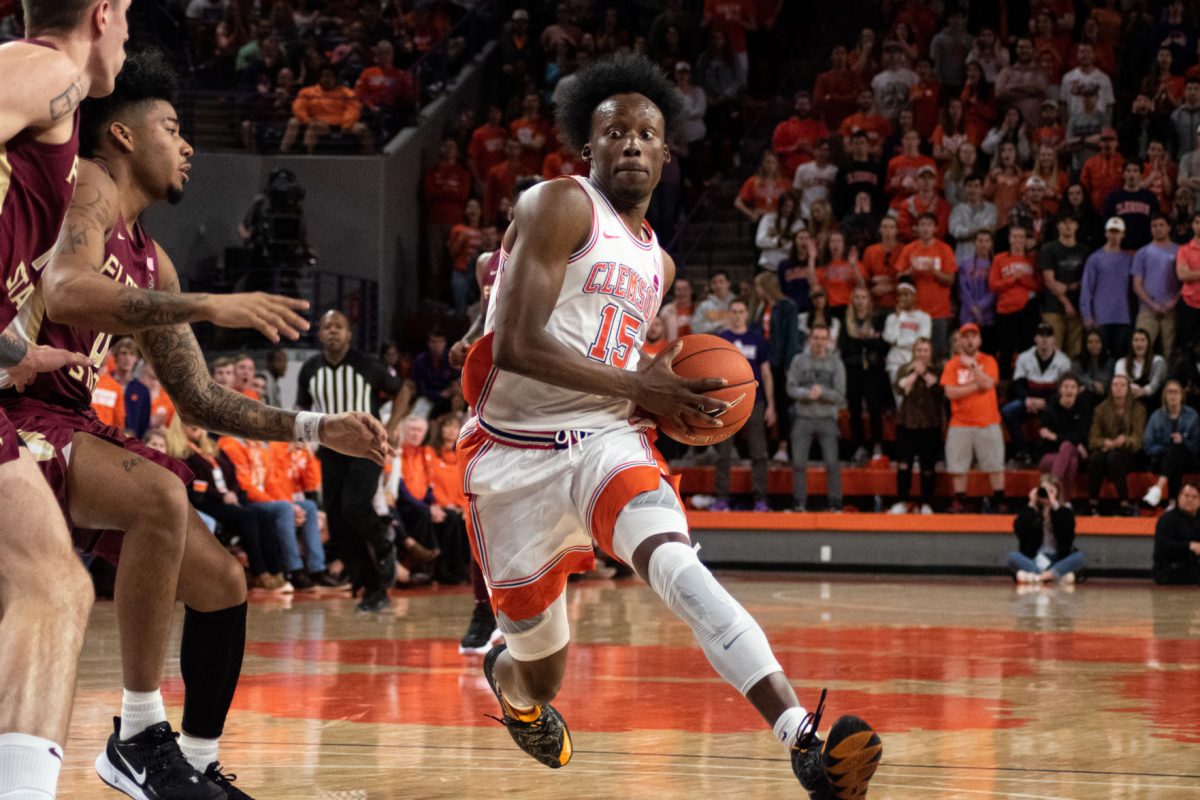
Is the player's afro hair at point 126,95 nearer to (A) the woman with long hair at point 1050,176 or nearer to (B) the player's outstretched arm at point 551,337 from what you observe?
(B) the player's outstretched arm at point 551,337

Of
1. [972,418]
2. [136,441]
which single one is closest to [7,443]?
[136,441]

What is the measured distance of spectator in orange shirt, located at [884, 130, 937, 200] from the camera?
55.2 ft

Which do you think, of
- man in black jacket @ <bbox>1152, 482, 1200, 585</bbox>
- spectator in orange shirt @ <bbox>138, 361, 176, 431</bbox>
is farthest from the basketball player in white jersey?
man in black jacket @ <bbox>1152, 482, 1200, 585</bbox>

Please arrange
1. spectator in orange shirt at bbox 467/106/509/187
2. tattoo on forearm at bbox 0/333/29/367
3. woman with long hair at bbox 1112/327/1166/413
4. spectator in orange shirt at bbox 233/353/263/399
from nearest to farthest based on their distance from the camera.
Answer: tattoo on forearm at bbox 0/333/29/367
spectator in orange shirt at bbox 233/353/263/399
woman with long hair at bbox 1112/327/1166/413
spectator in orange shirt at bbox 467/106/509/187

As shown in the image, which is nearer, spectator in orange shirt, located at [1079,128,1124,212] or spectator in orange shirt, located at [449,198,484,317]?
spectator in orange shirt, located at [1079,128,1124,212]

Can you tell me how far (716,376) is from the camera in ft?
15.3

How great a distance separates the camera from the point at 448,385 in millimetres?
16781

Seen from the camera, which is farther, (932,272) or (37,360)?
(932,272)

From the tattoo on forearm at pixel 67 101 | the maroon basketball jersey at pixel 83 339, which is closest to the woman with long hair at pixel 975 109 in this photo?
the maroon basketball jersey at pixel 83 339

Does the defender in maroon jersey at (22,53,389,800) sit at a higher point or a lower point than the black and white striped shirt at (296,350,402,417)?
higher

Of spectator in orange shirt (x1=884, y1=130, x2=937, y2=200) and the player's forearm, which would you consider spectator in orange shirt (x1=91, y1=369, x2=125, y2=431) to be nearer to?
the player's forearm

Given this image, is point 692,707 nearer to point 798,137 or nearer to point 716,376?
point 716,376

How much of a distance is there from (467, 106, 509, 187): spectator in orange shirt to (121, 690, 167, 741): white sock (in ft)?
48.8

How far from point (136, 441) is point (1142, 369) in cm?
1221
